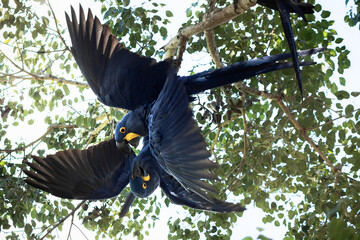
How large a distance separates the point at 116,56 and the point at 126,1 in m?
0.80

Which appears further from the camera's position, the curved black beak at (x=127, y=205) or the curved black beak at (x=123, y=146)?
the curved black beak at (x=127, y=205)

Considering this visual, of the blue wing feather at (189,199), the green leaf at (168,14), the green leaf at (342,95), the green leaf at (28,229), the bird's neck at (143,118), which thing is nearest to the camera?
the bird's neck at (143,118)

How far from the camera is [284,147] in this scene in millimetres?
2539

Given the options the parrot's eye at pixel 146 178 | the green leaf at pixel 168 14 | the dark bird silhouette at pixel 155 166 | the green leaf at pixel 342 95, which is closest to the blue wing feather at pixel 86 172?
the dark bird silhouette at pixel 155 166

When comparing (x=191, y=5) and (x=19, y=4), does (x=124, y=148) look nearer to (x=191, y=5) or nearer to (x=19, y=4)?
(x=191, y=5)

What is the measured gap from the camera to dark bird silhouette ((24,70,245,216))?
137cm

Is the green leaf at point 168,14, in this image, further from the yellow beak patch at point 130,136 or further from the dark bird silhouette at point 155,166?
the yellow beak patch at point 130,136

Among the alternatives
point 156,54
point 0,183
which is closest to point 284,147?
point 156,54

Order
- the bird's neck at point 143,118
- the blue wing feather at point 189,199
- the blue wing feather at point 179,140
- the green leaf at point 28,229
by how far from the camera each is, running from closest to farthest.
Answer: the blue wing feather at point 179,140 < the bird's neck at point 143,118 < the blue wing feather at point 189,199 < the green leaf at point 28,229

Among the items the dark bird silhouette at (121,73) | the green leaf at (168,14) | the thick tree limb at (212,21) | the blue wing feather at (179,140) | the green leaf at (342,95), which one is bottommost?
the blue wing feather at (179,140)

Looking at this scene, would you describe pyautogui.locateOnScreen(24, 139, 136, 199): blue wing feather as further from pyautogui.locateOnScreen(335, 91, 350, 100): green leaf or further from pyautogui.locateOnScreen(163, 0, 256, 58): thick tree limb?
pyautogui.locateOnScreen(335, 91, 350, 100): green leaf

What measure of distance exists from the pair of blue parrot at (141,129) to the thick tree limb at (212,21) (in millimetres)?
127

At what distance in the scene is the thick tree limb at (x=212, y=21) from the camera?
1728mm

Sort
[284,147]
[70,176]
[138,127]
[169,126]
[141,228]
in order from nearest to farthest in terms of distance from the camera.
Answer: [169,126], [138,127], [70,176], [284,147], [141,228]
